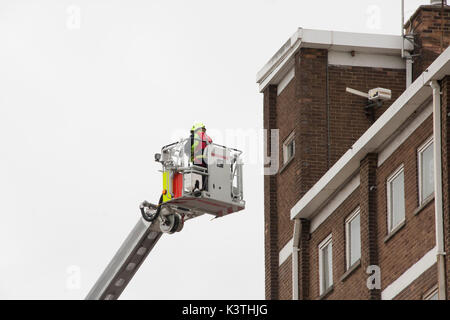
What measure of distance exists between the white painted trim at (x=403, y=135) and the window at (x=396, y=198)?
19.6 inches

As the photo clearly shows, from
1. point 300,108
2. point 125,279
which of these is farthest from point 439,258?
point 125,279

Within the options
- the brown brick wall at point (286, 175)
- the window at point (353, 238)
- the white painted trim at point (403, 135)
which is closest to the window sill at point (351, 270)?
the window at point (353, 238)

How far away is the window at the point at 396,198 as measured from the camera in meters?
31.3

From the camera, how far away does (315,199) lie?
35500 mm

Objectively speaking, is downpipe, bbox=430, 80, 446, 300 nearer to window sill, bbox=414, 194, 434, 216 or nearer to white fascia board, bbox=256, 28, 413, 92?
window sill, bbox=414, 194, 434, 216

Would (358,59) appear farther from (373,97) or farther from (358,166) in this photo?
(358,166)

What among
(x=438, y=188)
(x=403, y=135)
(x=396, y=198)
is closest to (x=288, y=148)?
(x=396, y=198)

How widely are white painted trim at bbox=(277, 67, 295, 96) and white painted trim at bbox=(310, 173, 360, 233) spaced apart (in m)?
5.56

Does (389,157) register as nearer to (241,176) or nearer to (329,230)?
(329,230)

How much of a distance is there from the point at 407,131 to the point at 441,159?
2285 millimetres

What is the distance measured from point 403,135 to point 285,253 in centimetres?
938

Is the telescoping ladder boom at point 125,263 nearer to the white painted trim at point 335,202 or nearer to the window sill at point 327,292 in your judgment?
the white painted trim at point 335,202

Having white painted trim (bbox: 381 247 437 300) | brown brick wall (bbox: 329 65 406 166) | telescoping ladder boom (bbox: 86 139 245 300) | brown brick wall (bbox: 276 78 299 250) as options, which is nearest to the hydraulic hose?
telescoping ladder boom (bbox: 86 139 245 300)

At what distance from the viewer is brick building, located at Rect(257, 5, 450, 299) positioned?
29480 millimetres
